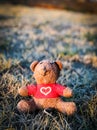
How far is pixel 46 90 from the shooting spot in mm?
2482

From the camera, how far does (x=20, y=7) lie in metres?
9.12

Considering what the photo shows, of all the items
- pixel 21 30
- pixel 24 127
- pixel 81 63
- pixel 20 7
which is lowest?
pixel 24 127

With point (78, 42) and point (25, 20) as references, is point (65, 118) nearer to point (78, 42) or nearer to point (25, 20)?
point (78, 42)

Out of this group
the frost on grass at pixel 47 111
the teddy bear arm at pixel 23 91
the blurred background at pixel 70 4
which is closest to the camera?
the frost on grass at pixel 47 111

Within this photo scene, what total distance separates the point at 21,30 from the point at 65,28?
1.17 m

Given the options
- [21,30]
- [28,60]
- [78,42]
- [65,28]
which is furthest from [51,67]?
[65,28]

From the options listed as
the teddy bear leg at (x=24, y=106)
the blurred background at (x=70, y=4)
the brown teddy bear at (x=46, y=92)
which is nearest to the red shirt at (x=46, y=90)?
the brown teddy bear at (x=46, y=92)

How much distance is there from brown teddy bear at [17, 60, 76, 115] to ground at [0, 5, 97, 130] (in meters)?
0.07

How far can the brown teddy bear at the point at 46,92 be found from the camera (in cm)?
244

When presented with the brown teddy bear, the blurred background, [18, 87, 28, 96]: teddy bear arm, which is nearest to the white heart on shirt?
the brown teddy bear

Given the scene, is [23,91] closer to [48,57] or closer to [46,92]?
[46,92]

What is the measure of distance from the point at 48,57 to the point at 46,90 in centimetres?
186

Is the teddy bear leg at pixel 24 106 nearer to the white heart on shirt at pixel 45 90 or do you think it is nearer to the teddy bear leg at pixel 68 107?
the white heart on shirt at pixel 45 90

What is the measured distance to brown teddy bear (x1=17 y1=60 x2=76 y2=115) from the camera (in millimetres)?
2441
